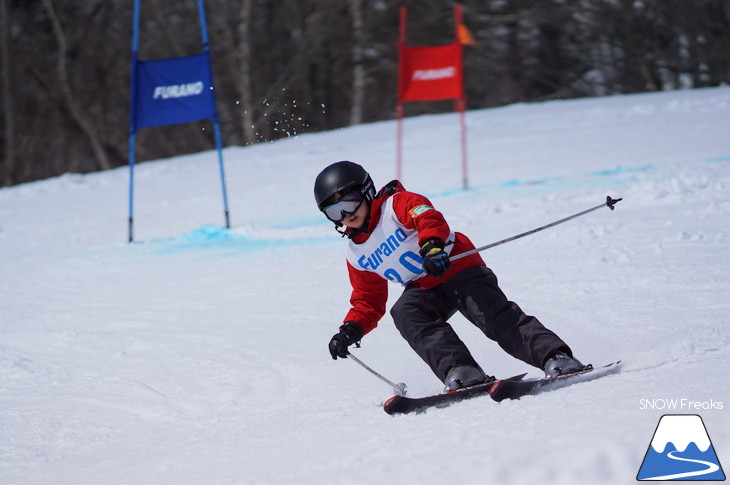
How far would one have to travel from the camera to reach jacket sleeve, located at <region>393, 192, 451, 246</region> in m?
3.42

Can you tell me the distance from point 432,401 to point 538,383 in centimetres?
42

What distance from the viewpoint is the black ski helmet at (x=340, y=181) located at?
3578mm

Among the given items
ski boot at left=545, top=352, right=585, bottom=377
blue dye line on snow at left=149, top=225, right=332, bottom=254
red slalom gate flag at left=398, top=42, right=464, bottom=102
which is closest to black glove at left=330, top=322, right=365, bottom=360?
ski boot at left=545, top=352, right=585, bottom=377

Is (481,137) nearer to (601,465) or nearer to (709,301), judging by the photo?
(709,301)

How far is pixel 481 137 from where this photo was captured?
1310 cm

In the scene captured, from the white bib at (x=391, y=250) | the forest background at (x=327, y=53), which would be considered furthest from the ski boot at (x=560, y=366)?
the forest background at (x=327, y=53)

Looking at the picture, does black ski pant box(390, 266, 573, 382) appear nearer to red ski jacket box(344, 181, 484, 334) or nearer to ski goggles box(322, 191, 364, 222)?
red ski jacket box(344, 181, 484, 334)

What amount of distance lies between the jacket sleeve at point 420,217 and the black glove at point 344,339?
536 millimetres

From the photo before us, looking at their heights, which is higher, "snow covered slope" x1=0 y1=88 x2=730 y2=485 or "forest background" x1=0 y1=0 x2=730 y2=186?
"snow covered slope" x1=0 y1=88 x2=730 y2=485

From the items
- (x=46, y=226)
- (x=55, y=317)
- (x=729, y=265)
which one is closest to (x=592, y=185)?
(x=729, y=265)

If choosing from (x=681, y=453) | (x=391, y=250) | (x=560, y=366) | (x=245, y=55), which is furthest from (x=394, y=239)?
(x=245, y=55)

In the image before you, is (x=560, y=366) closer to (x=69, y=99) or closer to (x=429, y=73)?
(x=429, y=73)

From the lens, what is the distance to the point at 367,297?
393 centimetres

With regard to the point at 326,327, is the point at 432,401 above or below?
above
